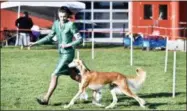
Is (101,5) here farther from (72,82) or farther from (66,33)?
(66,33)

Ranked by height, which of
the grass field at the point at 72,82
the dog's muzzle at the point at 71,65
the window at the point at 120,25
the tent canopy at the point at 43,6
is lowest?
the grass field at the point at 72,82

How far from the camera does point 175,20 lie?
93.7 feet

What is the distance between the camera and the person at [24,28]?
24.6 m

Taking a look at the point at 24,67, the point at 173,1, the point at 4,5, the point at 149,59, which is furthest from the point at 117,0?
the point at 24,67

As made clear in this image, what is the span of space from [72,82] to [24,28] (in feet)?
43.5

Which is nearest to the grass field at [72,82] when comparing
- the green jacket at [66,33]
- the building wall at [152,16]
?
the green jacket at [66,33]

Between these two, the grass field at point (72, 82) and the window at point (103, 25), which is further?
the window at point (103, 25)

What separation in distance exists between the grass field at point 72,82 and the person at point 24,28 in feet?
13.1

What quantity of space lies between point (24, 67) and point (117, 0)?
15686 millimetres

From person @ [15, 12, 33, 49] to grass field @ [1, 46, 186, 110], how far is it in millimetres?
3993

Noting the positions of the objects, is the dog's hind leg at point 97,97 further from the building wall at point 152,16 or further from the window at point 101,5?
the window at point 101,5

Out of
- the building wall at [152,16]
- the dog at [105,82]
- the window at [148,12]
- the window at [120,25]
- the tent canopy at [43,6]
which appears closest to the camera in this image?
the dog at [105,82]

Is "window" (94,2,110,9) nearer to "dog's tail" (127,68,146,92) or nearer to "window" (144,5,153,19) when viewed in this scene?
"window" (144,5,153,19)

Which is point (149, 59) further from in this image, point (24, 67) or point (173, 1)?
point (173, 1)
